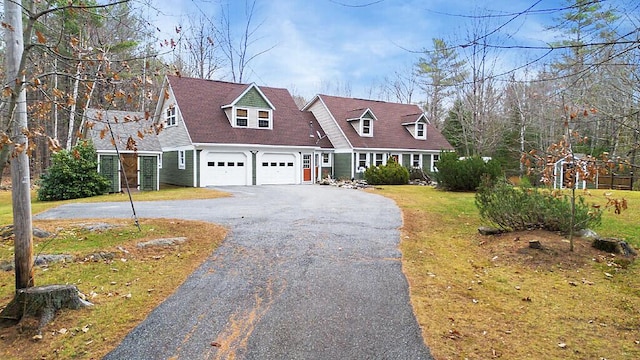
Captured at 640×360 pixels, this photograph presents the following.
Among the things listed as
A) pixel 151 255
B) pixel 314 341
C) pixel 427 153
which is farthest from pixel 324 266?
pixel 427 153

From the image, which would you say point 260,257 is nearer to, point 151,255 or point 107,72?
point 151,255

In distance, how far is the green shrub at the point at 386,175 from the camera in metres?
24.0

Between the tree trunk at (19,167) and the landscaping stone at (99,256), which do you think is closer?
the tree trunk at (19,167)

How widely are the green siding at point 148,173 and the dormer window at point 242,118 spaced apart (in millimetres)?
5088

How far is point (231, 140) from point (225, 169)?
1.64 m

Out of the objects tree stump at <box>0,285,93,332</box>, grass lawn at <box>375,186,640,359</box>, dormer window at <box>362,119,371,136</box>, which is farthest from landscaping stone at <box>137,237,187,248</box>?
dormer window at <box>362,119,371,136</box>

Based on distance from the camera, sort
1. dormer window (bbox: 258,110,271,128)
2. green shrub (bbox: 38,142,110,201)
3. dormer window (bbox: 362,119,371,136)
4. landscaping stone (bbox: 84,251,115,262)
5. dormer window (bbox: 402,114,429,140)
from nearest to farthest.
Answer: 1. landscaping stone (bbox: 84,251,115,262)
2. green shrub (bbox: 38,142,110,201)
3. dormer window (bbox: 258,110,271,128)
4. dormer window (bbox: 362,119,371,136)
5. dormer window (bbox: 402,114,429,140)

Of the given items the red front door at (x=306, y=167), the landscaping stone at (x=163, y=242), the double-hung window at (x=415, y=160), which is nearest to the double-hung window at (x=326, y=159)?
the red front door at (x=306, y=167)

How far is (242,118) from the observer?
2398 centimetres

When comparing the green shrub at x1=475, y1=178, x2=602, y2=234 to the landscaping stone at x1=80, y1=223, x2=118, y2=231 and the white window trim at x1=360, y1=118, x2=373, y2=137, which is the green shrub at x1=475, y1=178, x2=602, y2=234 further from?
the white window trim at x1=360, y1=118, x2=373, y2=137

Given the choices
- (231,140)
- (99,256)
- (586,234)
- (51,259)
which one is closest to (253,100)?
(231,140)

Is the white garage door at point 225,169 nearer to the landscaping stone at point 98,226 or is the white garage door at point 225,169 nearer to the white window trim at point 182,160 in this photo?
the white window trim at point 182,160

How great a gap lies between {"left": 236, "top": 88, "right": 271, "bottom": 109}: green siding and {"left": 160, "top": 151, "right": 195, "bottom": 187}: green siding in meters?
4.35

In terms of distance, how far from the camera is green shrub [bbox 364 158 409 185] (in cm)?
2398
